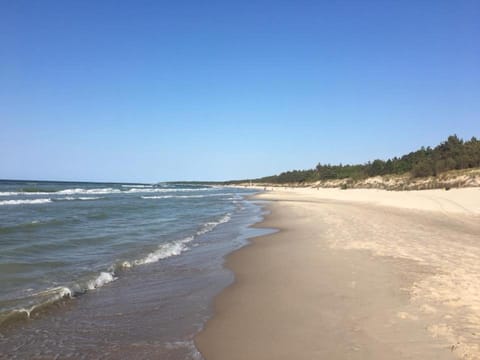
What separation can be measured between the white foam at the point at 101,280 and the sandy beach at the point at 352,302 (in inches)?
109

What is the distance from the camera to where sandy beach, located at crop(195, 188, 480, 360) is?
13.7 ft

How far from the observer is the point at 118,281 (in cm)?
771

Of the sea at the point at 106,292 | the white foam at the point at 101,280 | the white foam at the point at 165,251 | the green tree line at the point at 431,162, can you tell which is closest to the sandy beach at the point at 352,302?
the sea at the point at 106,292

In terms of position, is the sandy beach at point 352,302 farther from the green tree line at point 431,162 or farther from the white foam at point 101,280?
the green tree line at point 431,162

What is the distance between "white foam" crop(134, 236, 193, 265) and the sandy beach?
2.03 metres

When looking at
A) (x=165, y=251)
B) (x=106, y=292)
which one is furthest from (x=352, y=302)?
(x=165, y=251)

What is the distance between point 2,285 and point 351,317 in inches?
267

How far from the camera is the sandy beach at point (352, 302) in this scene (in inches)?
165

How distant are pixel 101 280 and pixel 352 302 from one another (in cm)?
523

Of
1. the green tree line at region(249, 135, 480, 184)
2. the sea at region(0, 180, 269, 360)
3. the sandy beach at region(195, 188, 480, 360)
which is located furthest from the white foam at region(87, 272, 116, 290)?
the green tree line at region(249, 135, 480, 184)

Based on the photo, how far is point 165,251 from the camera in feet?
35.7

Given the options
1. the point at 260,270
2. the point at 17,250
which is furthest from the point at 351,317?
the point at 17,250

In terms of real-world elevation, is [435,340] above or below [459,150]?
below

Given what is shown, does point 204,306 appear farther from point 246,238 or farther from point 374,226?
point 374,226
